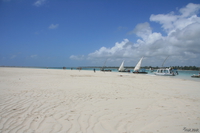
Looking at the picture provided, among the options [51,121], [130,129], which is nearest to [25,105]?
[51,121]

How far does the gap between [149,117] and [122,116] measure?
0.97 meters

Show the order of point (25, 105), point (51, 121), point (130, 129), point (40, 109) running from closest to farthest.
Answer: point (130, 129) → point (51, 121) → point (40, 109) → point (25, 105)

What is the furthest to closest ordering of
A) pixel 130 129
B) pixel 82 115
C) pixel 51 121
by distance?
pixel 82 115
pixel 51 121
pixel 130 129

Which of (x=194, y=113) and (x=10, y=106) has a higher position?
(x=10, y=106)

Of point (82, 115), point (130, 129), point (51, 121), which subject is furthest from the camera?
point (82, 115)

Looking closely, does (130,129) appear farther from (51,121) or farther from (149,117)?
(51,121)

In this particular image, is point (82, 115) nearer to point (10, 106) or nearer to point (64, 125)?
point (64, 125)

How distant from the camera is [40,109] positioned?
5.06 meters

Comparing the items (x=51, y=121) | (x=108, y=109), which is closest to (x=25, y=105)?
(x=51, y=121)

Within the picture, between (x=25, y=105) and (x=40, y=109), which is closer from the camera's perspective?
(x=40, y=109)

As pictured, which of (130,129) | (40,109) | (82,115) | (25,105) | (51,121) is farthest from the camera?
(25,105)

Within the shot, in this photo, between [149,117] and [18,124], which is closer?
[18,124]

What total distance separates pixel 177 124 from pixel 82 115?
10.4 feet

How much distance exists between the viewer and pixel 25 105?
551cm
